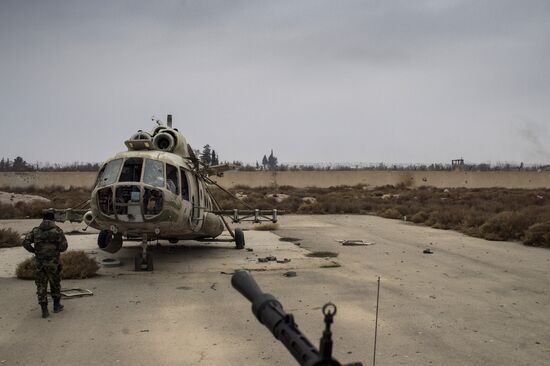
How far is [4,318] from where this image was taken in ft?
25.3

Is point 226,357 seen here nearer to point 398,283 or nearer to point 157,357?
point 157,357

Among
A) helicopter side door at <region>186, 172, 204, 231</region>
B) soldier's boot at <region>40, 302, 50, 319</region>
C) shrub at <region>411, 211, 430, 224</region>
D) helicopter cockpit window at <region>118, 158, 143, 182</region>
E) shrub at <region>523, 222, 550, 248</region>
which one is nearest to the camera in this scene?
soldier's boot at <region>40, 302, 50, 319</region>

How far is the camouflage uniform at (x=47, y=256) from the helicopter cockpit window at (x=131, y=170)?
3441mm

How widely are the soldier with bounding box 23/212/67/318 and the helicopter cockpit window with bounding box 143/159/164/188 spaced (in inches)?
126

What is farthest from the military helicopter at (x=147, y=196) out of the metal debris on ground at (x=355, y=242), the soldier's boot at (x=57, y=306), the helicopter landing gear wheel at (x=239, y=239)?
the metal debris on ground at (x=355, y=242)

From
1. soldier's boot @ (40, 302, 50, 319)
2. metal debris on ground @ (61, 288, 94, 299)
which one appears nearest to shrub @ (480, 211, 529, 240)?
metal debris on ground @ (61, 288, 94, 299)

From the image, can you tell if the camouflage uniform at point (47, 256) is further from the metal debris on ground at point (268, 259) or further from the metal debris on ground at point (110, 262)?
the metal debris on ground at point (268, 259)

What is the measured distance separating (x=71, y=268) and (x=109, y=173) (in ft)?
7.46

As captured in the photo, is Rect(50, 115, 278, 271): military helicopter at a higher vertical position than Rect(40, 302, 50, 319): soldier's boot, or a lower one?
higher

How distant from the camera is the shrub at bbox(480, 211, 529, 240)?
59.6 feet

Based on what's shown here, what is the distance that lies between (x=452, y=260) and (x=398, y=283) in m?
3.84

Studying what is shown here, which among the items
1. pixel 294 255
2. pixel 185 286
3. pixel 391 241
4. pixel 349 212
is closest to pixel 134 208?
pixel 185 286

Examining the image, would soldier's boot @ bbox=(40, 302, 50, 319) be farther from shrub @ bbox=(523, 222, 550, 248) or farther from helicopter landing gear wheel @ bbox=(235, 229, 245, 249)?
shrub @ bbox=(523, 222, 550, 248)

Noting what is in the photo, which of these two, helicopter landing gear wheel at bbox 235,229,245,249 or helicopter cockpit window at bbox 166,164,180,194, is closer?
helicopter cockpit window at bbox 166,164,180,194
